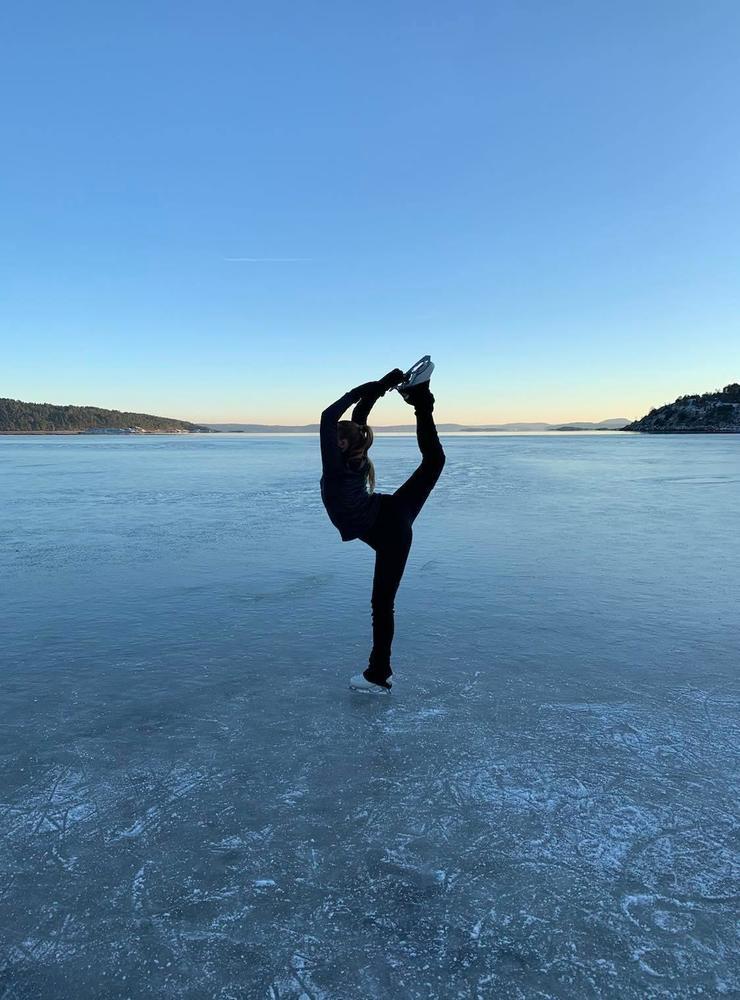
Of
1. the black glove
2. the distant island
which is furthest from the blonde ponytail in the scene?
the distant island

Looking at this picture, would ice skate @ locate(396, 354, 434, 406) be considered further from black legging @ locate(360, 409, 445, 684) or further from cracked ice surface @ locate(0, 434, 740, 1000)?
cracked ice surface @ locate(0, 434, 740, 1000)

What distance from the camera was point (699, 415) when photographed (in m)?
114

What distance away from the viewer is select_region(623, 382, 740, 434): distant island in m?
105

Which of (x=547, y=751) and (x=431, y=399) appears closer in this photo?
(x=547, y=751)

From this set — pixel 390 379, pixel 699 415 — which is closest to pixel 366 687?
pixel 390 379

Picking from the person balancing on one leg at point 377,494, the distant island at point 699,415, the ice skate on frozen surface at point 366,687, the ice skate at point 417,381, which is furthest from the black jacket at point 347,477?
the distant island at point 699,415

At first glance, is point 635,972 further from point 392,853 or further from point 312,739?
point 312,739

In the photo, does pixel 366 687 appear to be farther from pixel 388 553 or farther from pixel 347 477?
pixel 347 477

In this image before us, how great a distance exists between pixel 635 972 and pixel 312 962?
0.91m

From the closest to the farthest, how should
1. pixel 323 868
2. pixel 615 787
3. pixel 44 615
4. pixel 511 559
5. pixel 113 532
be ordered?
pixel 323 868, pixel 615 787, pixel 44 615, pixel 511 559, pixel 113 532

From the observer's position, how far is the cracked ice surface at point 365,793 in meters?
1.66

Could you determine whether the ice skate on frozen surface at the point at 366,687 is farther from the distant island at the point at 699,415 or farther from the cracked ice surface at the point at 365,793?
the distant island at the point at 699,415

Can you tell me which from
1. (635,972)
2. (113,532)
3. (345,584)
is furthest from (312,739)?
(113,532)

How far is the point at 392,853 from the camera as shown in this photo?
2.07 m
